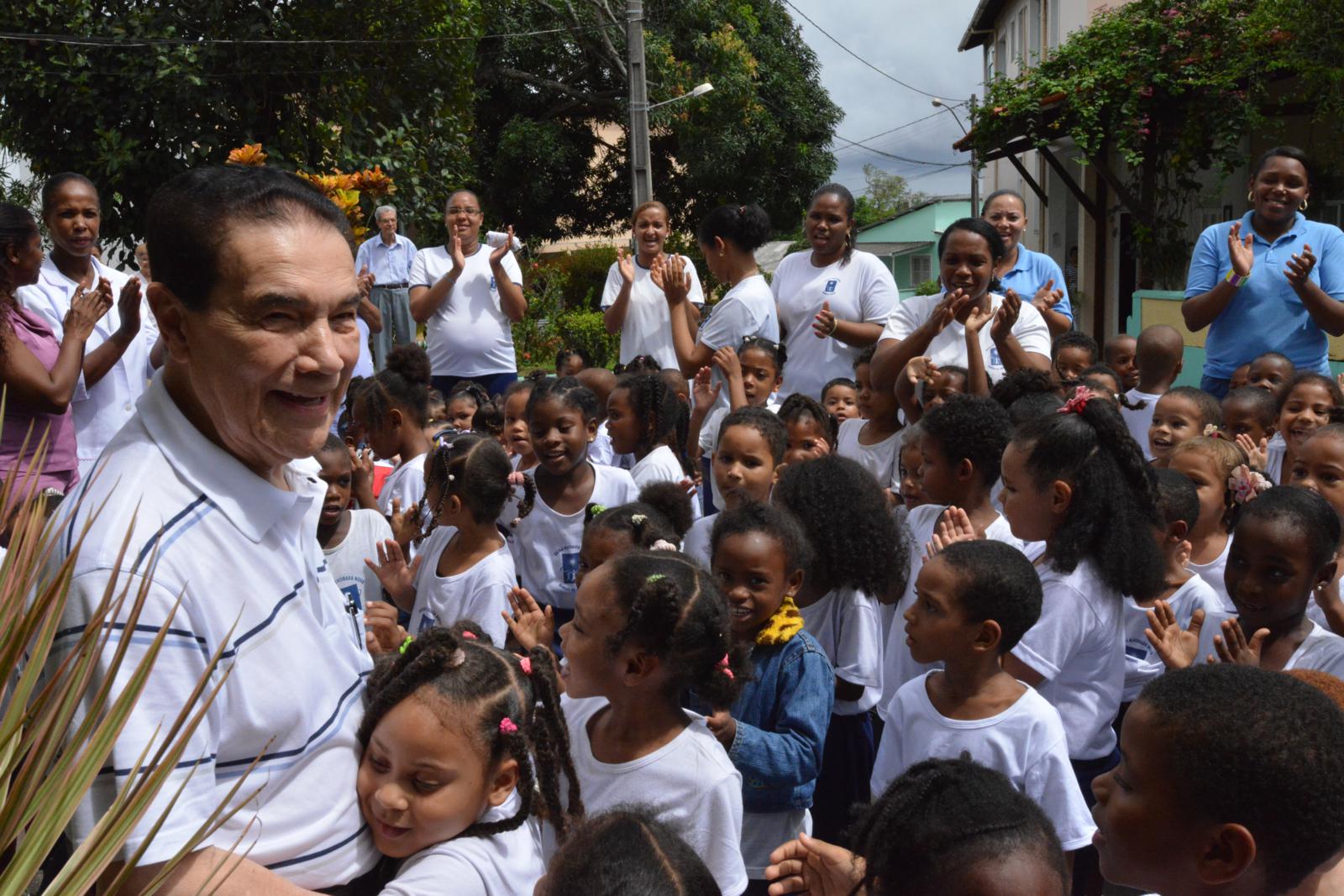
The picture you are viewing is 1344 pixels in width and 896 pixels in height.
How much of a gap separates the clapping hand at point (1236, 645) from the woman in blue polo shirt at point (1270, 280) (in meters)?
2.92

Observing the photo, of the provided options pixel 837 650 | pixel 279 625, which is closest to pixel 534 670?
pixel 279 625

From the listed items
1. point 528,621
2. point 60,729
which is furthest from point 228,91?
point 60,729

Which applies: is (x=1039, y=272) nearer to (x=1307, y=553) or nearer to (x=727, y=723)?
(x=1307, y=553)

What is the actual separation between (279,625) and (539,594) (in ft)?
9.53

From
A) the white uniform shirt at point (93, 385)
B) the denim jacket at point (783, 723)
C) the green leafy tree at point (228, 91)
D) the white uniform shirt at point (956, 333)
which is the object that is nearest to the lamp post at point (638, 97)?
the green leafy tree at point (228, 91)

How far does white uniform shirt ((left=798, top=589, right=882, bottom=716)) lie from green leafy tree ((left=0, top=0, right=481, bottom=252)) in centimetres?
1027

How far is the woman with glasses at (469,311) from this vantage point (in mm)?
7434

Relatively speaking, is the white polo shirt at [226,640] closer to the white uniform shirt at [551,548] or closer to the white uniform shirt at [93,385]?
the white uniform shirt at [551,548]

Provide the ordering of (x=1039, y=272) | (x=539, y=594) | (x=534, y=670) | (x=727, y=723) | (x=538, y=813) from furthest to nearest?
(x=1039, y=272), (x=539, y=594), (x=727, y=723), (x=534, y=670), (x=538, y=813)

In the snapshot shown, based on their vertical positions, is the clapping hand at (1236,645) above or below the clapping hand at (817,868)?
below

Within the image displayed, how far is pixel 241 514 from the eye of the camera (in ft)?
5.16

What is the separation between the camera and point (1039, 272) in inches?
255

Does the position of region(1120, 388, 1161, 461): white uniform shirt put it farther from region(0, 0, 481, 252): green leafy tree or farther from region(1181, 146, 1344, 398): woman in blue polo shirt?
region(0, 0, 481, 252): green leafy tree

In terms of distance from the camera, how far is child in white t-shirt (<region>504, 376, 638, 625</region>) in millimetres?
4473
